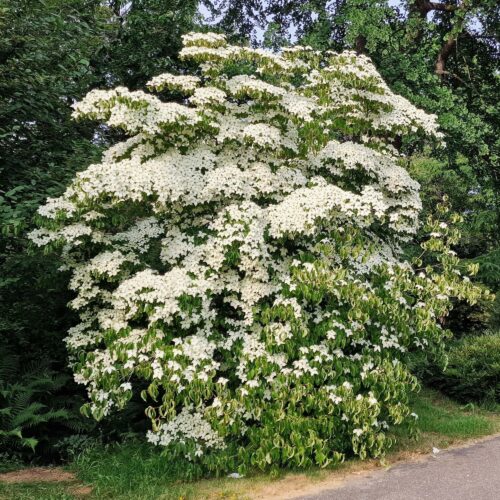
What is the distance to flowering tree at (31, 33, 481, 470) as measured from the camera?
7.01 m

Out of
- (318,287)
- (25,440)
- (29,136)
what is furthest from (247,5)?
(25,440)

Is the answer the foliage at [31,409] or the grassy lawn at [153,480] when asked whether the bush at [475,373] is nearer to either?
the grassy lawn at [153,480]

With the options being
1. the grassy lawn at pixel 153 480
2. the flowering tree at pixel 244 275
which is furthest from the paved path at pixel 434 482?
the flowering tree at pixel 244 275

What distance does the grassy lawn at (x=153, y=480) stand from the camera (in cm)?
661

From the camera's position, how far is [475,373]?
38.4 feet

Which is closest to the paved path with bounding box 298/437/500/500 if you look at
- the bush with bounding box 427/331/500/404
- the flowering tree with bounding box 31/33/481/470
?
the flowering tree with bounding box 31/33/481/470

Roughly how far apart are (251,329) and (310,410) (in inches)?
53.0

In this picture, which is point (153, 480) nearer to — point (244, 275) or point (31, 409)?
point (31, 409)

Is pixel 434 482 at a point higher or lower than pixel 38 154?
lower

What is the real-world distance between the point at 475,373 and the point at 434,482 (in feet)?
18.1

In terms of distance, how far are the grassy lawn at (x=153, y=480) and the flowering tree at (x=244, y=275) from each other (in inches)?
11.8

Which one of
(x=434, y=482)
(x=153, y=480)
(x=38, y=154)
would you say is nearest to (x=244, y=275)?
(x=153, y=480)

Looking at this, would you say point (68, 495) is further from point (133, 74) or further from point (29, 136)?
point (133, 74)

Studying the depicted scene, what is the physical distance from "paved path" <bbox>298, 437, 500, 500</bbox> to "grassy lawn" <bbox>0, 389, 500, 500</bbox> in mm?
318
